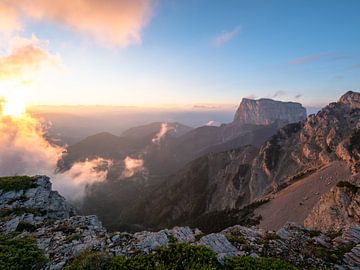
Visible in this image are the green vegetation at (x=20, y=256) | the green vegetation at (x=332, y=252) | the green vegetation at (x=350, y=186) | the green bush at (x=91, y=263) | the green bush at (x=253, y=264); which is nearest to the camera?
the green bush at (x=253, y=264)

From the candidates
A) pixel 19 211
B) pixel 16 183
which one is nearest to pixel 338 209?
pixel 19 211

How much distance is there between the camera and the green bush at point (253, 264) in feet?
37.9

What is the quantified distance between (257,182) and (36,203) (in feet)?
539

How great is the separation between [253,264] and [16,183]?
108 ft

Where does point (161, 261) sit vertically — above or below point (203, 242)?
above

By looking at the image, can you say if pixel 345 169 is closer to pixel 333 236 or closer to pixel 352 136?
pixel 352 136

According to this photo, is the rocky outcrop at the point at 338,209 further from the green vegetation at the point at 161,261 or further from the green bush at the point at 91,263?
the green bush at the point at 91,263

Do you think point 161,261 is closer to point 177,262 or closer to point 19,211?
point 177,262

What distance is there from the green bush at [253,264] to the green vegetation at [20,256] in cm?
1038

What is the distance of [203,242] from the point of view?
16312 mm

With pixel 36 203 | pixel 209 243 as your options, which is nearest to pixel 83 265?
pixel 209 243

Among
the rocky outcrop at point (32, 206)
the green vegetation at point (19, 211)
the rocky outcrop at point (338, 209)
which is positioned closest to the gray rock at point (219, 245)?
the rocky outcrop at point (32, 206)

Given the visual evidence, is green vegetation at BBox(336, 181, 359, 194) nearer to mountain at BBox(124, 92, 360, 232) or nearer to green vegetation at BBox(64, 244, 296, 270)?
mountain at BBox(124, 92, 360, 232)

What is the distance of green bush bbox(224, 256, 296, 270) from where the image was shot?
11.6 meters
